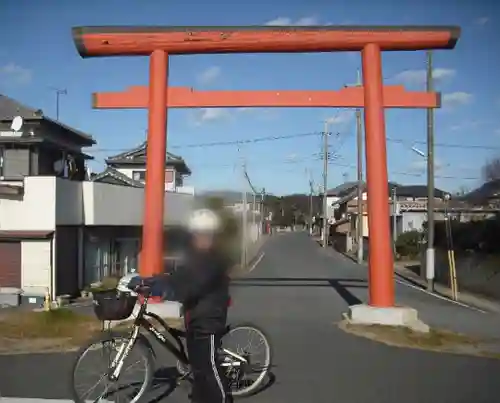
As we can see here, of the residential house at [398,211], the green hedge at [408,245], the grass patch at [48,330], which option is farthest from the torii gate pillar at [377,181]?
the green hedge at [408,245]

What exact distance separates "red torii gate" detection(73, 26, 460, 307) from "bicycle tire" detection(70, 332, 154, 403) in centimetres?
481

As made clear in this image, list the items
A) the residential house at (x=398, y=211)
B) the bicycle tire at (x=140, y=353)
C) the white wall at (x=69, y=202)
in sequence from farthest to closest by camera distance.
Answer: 1. the residential house at (x=398, y=211)
2. the white wall at (x=69, y=202)
3. the bicycle tire at (x=140, y=353)

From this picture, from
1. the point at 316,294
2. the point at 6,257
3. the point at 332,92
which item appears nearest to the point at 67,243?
the point at 6,257

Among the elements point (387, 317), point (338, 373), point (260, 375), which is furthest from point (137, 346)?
point (387, 317)

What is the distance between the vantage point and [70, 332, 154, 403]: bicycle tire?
175 inches

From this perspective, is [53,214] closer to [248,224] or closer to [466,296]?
[248,224]

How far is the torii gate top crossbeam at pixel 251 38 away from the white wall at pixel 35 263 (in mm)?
8464

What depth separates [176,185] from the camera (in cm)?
2602

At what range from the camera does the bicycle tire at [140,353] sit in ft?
14.5

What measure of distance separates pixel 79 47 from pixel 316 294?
30.7 ft

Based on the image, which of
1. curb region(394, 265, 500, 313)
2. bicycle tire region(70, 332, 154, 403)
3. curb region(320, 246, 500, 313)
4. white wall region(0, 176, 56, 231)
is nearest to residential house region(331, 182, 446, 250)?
curb region(320, 246, 500, 313)

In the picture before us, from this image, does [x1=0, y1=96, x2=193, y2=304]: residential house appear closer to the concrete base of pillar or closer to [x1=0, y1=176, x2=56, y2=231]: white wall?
[x1=0, y1=176, x2=56, y2=231]: white wall

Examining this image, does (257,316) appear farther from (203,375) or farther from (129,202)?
(129,202)

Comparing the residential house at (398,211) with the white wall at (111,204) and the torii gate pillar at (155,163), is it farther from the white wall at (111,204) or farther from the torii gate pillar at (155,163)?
the torii gate pillar at (155,163)
